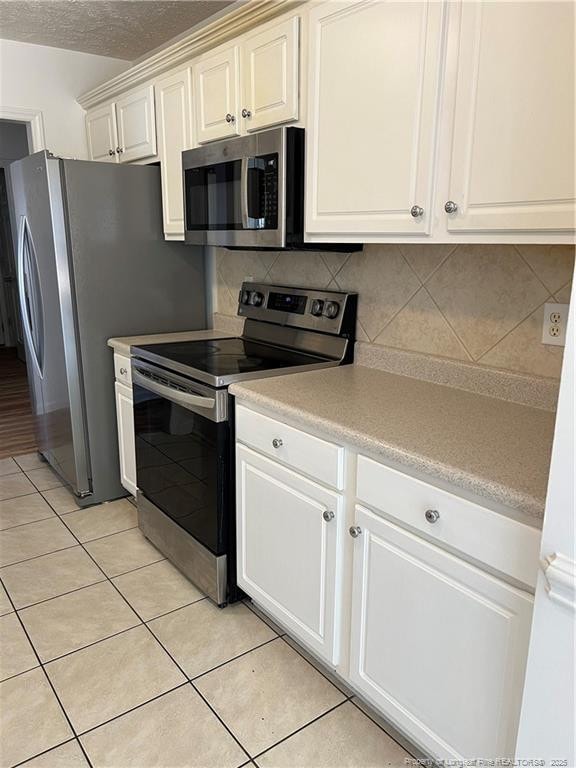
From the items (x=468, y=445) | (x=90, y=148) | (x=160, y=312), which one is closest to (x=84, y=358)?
(x=160, y=312)

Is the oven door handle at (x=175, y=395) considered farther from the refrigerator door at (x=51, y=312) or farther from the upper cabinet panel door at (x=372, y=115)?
the upper cabinet panel door at (x=372, y=115)

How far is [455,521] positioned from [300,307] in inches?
53.7

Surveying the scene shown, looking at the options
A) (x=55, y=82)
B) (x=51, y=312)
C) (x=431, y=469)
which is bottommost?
(x=431, y=469)

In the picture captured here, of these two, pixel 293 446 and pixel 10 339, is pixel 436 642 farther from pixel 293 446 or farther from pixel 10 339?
pixel 10 339

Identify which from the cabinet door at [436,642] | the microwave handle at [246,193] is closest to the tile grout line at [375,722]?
the cabinet door at [436,642]

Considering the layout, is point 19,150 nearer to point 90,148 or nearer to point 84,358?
point 90,148

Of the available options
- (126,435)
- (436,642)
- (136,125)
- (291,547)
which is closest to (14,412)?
(126,435)

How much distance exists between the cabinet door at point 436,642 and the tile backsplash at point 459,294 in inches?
27.2

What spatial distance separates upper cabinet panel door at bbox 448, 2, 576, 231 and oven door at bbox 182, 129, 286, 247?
0.69 meters

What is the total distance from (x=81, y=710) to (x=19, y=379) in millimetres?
4612

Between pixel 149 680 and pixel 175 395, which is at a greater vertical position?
pixel 175 395

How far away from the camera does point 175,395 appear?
2.11 m

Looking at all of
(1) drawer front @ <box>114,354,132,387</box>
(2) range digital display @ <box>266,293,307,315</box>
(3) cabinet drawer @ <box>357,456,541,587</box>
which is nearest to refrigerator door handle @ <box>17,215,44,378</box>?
(1) drawer front @ <box>114,354,132,387</box>

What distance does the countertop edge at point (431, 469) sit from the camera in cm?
106
